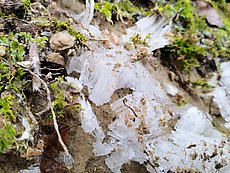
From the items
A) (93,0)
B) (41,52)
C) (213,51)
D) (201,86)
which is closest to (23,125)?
(41,52)

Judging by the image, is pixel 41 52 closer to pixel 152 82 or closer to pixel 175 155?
pixel 152 82

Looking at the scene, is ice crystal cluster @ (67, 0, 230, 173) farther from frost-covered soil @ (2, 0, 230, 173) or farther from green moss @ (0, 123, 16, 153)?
green moss @ (0, 123, 16, 153)

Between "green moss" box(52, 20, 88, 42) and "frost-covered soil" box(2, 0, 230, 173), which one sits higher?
"green moss" box(52, 20, 88, 42)

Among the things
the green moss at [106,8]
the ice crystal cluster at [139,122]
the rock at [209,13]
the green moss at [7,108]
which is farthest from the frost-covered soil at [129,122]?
the rock at [209,13]

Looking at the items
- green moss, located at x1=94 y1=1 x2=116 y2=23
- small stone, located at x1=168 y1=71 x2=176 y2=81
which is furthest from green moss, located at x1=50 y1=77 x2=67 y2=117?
small stone, located at x1=168 y1=71 x2=176 y2=81

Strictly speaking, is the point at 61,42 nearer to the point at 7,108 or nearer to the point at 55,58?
the point at 55,58

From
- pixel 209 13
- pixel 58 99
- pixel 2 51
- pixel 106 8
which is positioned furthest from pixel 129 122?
pixel 209 13
